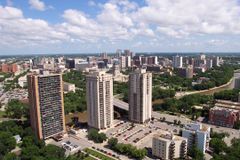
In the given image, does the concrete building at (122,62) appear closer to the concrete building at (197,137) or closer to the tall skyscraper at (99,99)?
the tall skyscraper at (99,99)

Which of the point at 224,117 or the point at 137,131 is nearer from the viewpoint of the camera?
the point at 137,131

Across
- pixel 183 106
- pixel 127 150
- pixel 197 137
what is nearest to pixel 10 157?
pixel 127 150

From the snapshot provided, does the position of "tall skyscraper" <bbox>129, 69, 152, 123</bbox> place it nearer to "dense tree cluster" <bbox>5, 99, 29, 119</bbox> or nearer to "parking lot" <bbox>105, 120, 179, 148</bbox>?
"parking lot" <bbox>105, 120, 179, 148</bbox>

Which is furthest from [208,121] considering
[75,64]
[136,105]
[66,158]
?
[75,64]

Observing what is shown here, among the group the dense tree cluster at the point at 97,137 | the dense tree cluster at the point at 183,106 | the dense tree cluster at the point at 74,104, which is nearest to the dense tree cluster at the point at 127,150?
the dense tree cluster at the point at 97,137

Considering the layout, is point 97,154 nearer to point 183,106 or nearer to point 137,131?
point 137,131

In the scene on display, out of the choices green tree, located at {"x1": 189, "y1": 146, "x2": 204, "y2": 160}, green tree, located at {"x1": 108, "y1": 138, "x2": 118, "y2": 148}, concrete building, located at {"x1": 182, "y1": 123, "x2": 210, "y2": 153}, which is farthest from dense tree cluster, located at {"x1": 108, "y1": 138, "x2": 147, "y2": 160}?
concrete building, located at {"x1": 182, "y1": 123, "x2": 210, "y2": 153}

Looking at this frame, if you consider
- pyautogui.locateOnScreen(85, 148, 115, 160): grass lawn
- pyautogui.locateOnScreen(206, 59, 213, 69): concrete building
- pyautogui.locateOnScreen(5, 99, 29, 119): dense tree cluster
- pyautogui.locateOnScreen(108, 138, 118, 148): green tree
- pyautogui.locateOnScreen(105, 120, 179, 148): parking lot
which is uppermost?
pyautogui.locateOnScreen(206, 59, 213, 69): concrete building
